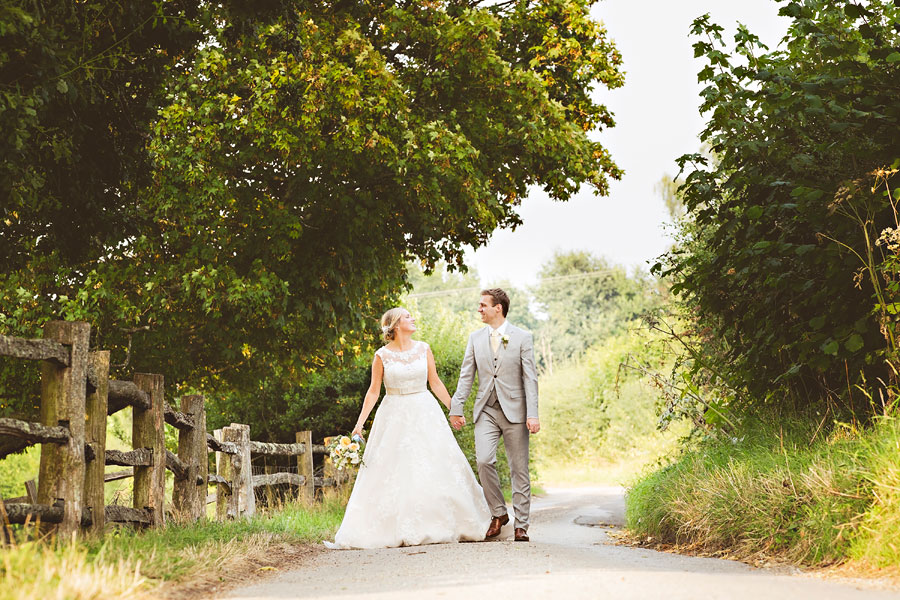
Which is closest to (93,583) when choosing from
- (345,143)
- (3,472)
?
(345,143)

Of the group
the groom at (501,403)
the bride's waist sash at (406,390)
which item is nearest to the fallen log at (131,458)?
the bride's waist sash at (406,390)

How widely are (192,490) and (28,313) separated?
4.96 m

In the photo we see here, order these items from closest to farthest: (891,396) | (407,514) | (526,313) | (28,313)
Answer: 1. (891,396)
2. (407,514)
3. (28,313)
4. (526,313)

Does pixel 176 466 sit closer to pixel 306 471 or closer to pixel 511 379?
pixel 511 379

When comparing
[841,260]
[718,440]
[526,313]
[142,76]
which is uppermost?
[526,313]

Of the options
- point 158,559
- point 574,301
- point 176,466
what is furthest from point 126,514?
point 574,301

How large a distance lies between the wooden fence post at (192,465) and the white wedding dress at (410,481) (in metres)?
1.70

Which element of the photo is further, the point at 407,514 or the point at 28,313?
the point at 28,313

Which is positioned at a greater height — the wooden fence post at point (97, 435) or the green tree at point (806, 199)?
the green tree at point (806, 199)

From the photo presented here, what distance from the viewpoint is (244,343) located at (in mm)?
14547

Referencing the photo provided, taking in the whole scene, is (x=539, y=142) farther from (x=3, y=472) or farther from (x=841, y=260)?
(x=3, y=472)

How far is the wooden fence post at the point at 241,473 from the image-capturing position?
39.2 feet

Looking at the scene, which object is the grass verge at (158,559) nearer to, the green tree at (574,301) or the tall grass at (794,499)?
the tall grass at (794,499)

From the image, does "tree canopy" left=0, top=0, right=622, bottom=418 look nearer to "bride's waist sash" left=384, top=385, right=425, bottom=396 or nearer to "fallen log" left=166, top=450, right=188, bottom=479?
"fallen log" left=166, top=450, right=188, bottom=479
